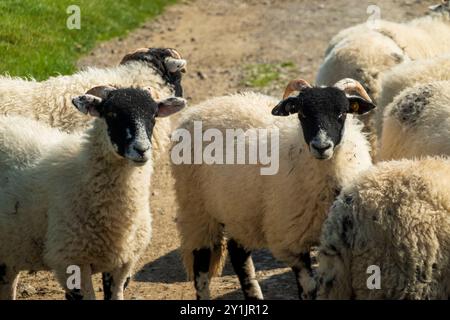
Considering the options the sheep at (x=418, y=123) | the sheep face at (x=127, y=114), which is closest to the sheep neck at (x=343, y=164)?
the sheep at (x=418, y=123)

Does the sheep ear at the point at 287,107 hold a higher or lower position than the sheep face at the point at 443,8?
lower

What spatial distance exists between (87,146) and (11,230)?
36.2 inches

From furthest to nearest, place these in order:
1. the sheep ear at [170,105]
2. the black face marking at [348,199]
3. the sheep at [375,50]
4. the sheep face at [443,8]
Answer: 1. the sheep face at [443,8]
2. the sheep at [375,50]
3. the sheep ear at [170,105]
4. the black face marking at [348,199]

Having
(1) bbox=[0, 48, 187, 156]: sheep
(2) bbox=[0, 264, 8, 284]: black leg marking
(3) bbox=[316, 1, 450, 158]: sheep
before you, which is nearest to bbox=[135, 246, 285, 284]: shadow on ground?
(1) bbox=[0, 48, 187, 156]: sheep

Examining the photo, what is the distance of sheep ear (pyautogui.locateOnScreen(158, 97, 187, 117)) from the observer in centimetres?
754

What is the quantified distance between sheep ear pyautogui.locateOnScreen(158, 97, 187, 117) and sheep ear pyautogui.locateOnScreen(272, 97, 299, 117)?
0.82m

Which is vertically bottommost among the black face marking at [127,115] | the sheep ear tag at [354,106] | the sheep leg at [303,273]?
the sheep leg at [303,273]

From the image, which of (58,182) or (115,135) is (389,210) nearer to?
(115,135)

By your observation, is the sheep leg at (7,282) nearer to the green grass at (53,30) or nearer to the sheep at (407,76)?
the sheep at (407,76)

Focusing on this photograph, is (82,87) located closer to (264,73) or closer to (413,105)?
(413,105)

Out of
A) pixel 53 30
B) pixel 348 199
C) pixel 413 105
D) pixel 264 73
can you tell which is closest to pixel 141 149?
pixel 348 199

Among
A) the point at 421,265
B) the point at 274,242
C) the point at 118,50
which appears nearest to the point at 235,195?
the point at 274,242

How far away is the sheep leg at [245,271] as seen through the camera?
8.48 metres
